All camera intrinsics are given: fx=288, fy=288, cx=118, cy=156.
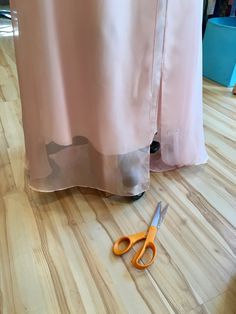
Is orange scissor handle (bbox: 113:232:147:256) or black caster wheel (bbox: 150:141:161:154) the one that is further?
black caster wheel (bbox: 150:141:161:154)

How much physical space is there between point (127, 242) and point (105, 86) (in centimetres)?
42

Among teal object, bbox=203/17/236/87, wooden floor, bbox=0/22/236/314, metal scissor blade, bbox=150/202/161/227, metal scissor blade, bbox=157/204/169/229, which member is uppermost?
teal object, bbox=203/17/236/87

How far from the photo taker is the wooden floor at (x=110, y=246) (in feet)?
2.15

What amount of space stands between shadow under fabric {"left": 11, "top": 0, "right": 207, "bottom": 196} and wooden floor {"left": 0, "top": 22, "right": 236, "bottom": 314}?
0.29 ft

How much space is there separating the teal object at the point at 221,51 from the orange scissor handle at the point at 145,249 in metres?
1.24

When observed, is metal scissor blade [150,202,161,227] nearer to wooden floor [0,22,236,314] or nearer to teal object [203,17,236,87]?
wooden floor [0,22,236,314]

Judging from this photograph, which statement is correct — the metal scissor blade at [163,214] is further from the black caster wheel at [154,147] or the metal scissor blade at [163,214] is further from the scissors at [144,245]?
the black caster wheel at [154,147]

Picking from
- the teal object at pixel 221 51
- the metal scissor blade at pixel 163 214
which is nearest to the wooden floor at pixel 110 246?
the metal scissor blade at pixel 163 214

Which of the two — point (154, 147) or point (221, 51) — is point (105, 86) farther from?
point (221, 51)

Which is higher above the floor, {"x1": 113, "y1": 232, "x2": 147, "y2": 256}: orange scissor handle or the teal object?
the teal object

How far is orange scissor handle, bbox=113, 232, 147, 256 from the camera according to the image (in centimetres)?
75

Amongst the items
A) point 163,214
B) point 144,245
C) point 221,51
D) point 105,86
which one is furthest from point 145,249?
point 221,51

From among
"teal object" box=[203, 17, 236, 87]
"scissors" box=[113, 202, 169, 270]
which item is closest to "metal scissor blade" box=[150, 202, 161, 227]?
"scissors" box=[113, 202, 169, 270]

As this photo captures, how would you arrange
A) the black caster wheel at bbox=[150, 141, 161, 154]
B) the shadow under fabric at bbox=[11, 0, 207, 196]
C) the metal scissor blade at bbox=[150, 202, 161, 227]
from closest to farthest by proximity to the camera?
the shadow under fabric at bbox=[11, 0, 207, 196], the metal scissor blade at bbox=[150, 202, 161, 227], the black caster wheel at bbox=[150, 141, 161, 154]
